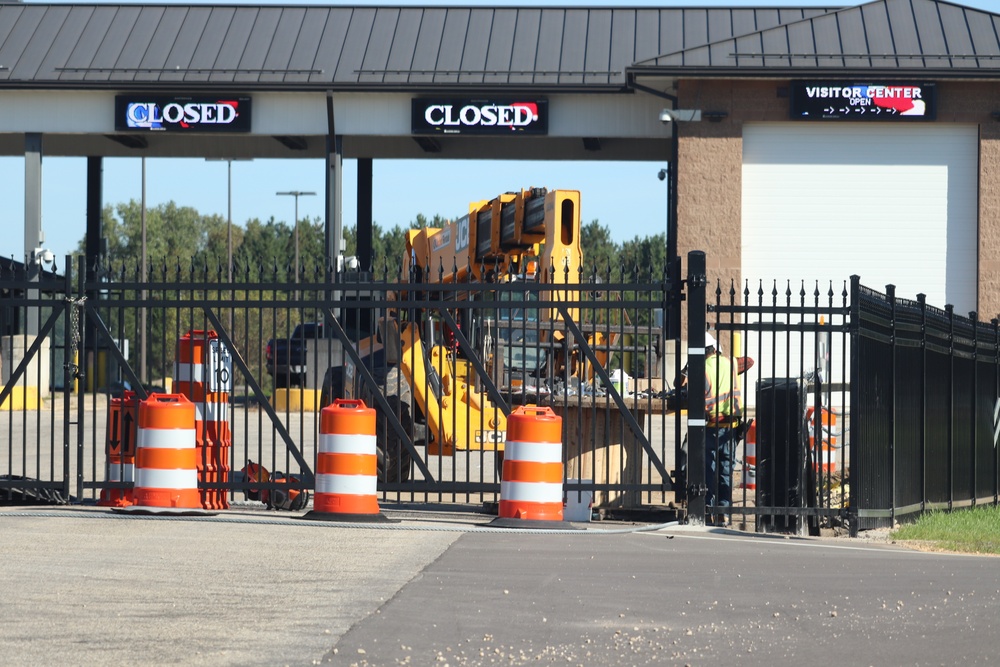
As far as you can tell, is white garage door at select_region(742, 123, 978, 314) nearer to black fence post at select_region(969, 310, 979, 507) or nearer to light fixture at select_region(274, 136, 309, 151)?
light fixture at select_region(274, 136, 309, 151)

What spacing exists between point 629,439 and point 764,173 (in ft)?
65.9

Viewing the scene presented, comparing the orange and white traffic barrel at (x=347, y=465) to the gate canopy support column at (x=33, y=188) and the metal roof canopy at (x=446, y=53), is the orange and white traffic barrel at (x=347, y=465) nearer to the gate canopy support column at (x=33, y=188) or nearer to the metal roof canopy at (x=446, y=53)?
the metal roof canopy at (x=446, y=53)

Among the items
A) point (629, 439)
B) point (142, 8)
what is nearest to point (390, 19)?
point (142, 8)

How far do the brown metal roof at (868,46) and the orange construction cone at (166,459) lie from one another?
21.1 m

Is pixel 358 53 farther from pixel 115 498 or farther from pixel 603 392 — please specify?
pixel 115 498

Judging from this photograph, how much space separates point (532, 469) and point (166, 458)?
2930 millimetres

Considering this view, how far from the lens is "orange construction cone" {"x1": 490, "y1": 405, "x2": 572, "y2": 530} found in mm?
11750

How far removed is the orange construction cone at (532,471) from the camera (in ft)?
38.5

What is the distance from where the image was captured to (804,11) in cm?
3919

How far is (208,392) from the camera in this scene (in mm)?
12930

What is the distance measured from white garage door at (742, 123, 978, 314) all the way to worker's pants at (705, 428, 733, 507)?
64.0 ft

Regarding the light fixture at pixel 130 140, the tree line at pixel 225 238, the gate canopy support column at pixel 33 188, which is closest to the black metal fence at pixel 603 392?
the gate canopy support column at pixel 33 188

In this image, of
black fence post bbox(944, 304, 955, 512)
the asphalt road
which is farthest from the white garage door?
the asphalt road

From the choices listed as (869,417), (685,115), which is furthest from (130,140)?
(869,417)
